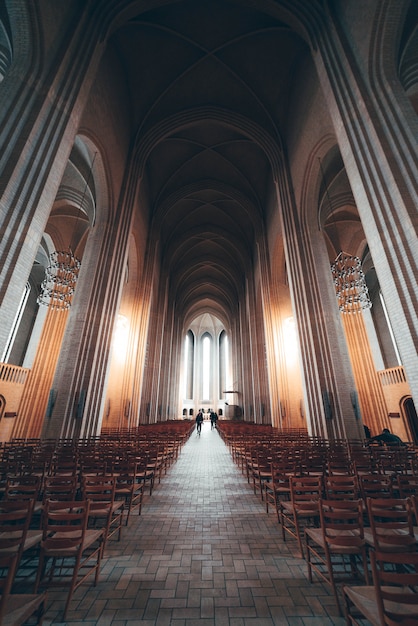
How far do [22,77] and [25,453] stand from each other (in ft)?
27.1

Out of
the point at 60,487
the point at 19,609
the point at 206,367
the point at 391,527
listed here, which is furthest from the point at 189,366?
the point at 19,609

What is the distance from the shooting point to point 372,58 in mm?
6492

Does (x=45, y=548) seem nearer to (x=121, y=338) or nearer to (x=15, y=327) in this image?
(x=121, y=338)

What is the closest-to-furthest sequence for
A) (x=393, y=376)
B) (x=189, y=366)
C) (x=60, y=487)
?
(x=60, y=487), (x=393, y=376), (x=189, y=366)

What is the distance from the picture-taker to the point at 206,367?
44625 millimetres

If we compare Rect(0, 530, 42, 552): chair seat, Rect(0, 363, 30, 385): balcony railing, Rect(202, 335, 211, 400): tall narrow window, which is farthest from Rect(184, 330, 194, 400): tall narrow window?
Rect(0, 530, 42, 552): chair seat

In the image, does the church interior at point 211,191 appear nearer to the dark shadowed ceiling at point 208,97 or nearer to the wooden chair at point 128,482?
the dark shadowed ceiling at point 208,97

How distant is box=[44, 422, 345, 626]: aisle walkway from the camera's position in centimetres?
202

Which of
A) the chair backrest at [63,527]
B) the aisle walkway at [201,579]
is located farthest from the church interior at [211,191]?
the aisle walkway at [201,579]

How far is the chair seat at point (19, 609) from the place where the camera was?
4.84 ft

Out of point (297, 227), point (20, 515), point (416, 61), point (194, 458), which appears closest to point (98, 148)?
point (297, 227)

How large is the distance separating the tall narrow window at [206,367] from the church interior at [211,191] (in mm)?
21639

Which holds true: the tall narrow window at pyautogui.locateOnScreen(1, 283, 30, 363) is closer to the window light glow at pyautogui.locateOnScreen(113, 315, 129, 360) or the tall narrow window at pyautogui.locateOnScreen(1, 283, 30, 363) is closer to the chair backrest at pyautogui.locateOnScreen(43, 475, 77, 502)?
the window light glow at pyautogui.locateOnScreen(113, 315, 129, 360)

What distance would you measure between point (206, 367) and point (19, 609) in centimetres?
4372
